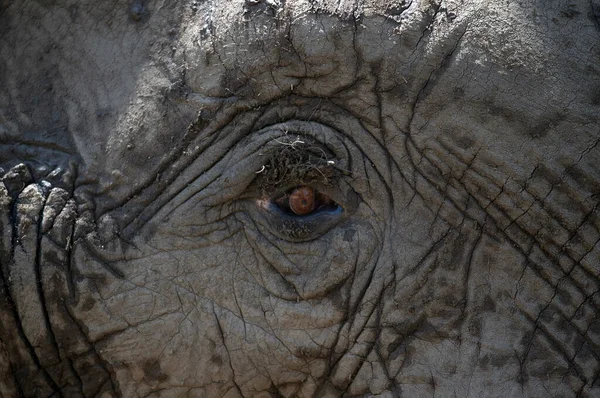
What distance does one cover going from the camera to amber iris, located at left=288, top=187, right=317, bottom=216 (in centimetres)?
362

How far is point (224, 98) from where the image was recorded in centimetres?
364

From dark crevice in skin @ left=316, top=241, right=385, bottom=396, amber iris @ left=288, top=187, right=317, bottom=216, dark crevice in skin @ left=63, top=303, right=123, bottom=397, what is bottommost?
dark crevice in skin @ left=63, top=303, right=123, bottom=397

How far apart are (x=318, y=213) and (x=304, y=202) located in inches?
2.6

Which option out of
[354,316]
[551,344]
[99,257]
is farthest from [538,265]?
[99,257]

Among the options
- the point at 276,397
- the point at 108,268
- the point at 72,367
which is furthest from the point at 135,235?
the point at 276,397

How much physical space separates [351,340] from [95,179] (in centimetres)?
116

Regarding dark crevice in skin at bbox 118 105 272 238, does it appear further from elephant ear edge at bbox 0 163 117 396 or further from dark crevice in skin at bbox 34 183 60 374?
dark crevice in skin at bbox 34 183 60 374

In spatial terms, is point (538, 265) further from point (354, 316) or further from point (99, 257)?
point (99, 257)

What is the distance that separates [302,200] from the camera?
3.62 meters

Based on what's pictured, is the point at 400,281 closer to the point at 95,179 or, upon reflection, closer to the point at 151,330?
the point at 151,330

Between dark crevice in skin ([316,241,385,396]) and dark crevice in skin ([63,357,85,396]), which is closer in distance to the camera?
dark crevice in skin ([316,241,385,396])

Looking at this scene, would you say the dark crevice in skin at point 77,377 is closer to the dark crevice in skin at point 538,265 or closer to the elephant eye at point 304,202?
the elephant eye at point 304,202

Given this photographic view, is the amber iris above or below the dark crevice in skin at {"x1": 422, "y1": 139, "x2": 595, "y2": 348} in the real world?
below

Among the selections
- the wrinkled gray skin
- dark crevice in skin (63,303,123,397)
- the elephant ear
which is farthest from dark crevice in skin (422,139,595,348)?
dark crevice in skin (63,303,123,397)
